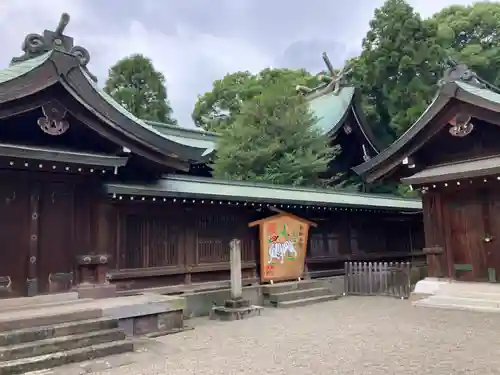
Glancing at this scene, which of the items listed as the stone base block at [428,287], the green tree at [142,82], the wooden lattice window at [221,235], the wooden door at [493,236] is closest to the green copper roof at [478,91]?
the wooden door at [493,236]

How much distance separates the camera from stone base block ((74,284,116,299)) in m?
9.86

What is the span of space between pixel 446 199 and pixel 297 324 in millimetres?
5982

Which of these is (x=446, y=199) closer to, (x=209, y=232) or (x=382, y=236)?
(x=382, y=236)

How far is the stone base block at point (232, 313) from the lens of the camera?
10.8m

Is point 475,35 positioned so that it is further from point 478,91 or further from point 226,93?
point 478,91

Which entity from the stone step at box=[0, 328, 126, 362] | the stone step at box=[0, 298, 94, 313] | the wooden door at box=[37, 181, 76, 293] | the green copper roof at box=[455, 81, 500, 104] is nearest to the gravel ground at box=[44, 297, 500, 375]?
the stone step at box=[0, 328, 126, 362]

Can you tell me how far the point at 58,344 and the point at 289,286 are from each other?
7.32m

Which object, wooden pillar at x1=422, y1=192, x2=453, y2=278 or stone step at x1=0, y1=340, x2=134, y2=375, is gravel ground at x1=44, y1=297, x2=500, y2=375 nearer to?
stone step at x1=0, y1=340, x2=134, y2=375

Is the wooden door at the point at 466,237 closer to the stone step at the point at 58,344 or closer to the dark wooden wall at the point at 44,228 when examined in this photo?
the stone step at the point at 58,344

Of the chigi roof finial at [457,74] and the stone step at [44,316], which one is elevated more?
the chigi roof finial at [457,74]

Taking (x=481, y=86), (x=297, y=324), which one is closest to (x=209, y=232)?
(x=297, y=324)

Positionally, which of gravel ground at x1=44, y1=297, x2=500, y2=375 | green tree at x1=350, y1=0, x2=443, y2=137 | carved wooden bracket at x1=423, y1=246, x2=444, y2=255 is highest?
green tree at x1=350, y1=0, x2=443, y2=137

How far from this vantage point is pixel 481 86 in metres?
13.9

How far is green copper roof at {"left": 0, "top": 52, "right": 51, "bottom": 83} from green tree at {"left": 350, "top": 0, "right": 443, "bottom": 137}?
18426 mm
